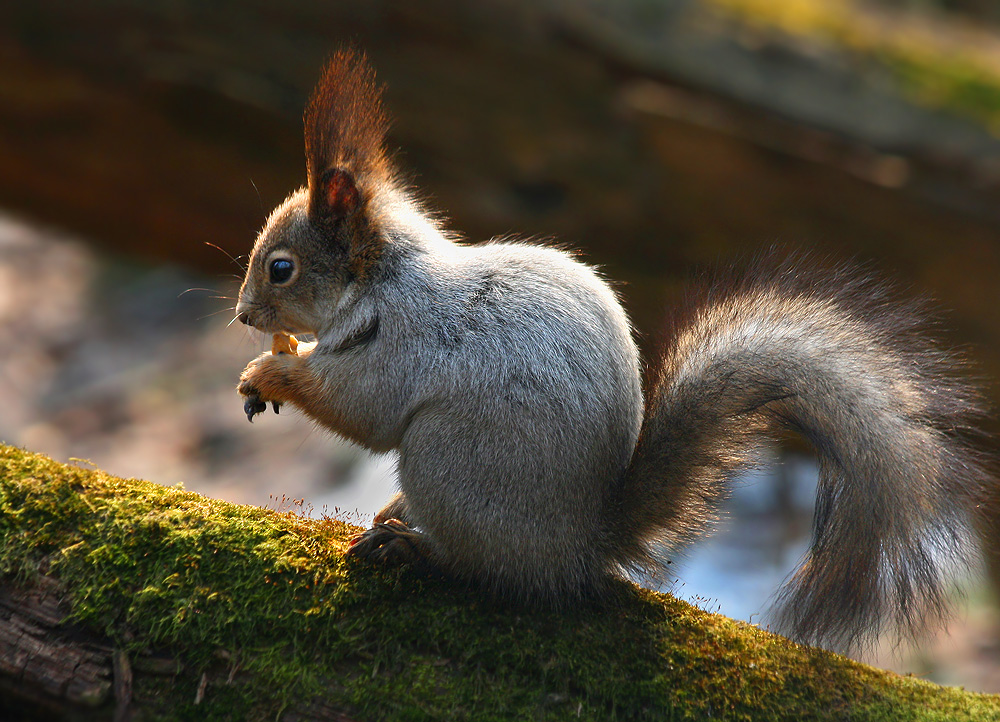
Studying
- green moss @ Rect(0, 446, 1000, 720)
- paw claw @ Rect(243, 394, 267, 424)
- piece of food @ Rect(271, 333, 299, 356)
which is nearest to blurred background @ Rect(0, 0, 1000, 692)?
piece of food @ Rect(271, 333, 299, 356)

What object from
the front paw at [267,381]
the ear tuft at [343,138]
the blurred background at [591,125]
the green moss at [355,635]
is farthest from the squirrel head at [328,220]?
the blurred background at [591,125]

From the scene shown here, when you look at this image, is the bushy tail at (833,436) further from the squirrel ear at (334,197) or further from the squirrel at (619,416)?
the squirrel ear at (334,197)

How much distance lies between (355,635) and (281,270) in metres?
1.02

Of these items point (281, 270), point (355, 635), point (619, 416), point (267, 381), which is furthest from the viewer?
point (281, 270)

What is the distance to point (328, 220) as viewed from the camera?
211 cm

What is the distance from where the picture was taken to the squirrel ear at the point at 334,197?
2.06m

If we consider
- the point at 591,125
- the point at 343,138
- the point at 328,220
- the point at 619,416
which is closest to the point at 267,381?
the point at 328,220

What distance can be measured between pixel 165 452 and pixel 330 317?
5.01 meters

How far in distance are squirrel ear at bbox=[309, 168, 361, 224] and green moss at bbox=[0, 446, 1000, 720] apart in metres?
0.78

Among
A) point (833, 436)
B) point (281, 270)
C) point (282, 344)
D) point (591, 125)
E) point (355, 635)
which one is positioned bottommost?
point (355, 635)

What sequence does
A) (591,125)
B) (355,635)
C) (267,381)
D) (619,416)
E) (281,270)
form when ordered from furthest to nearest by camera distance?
1. (591,125)
2. (281,270)
3. (267,381)
4. (619,416)
5. (355,635)

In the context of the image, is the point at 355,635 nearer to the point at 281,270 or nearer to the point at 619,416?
the point at 619,416

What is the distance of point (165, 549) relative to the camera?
173 centimetres

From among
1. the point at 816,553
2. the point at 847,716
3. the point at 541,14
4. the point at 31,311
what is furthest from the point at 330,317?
the point at 31,311
